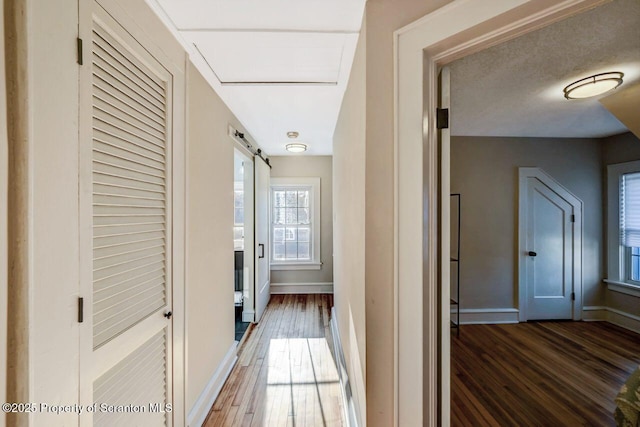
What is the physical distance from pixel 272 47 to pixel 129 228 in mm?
1229

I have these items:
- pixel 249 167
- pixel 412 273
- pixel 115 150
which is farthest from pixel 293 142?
pixel 412 273

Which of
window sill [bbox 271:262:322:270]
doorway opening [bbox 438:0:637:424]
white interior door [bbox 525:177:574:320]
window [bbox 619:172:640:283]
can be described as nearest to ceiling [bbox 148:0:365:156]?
doorway opening [bbox 438:0:637:424]

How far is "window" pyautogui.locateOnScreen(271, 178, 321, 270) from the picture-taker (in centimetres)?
451

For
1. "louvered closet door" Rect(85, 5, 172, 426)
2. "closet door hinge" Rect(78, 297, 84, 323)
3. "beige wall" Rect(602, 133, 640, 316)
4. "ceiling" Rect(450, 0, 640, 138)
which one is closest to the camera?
"closet door hinge" Rect(78, 297, 84, 323)

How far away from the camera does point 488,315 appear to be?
3.33 meters

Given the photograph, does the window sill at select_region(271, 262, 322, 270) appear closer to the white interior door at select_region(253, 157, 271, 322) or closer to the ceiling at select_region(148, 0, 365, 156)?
the white interior door at select_region(253, 157, 271, 322)

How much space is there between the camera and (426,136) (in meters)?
0.97

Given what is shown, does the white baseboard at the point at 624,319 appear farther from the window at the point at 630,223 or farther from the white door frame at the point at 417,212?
the white door frame at the point at 417,212

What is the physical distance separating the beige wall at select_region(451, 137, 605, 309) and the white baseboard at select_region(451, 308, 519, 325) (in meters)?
0.05

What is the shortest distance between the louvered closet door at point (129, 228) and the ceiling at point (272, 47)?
13.1 inches

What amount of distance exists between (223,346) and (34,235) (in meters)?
1.89

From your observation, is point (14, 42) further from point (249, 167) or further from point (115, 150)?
point (249, 167)

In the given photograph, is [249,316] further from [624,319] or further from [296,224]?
[624,319]

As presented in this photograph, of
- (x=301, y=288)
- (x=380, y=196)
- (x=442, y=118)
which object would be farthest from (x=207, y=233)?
(x=301, y=288)
